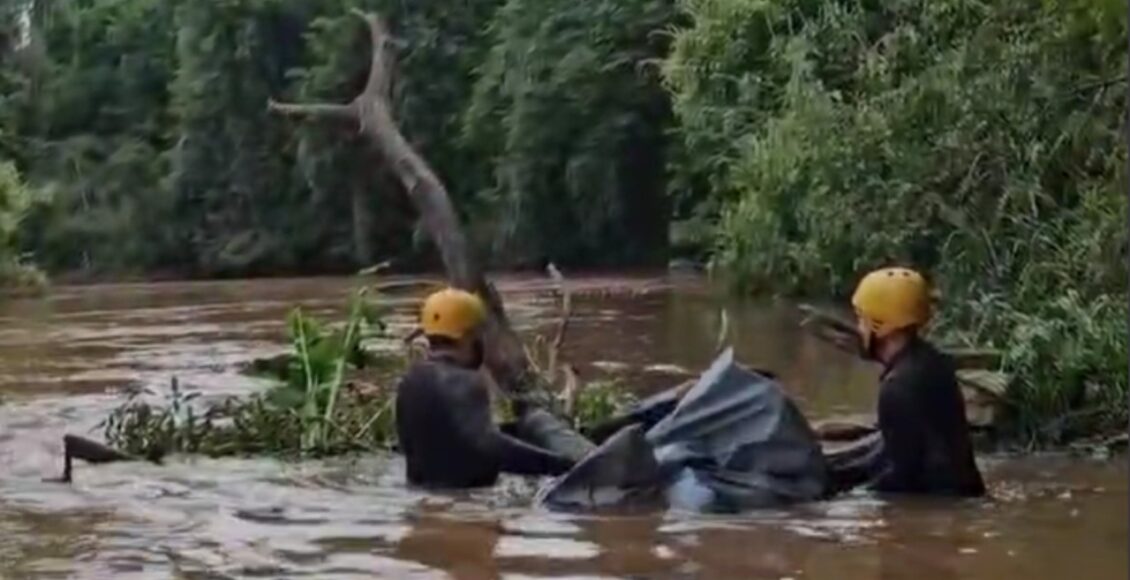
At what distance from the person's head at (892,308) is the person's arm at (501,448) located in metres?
1.58

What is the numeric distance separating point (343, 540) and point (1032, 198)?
6.74 metres

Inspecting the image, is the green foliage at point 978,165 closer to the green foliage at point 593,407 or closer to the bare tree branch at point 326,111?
the green foliage at point 593,407

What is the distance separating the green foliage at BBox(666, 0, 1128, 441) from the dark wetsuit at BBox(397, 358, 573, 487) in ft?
9.33

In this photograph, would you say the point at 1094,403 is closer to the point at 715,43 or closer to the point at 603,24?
the point at 715,43

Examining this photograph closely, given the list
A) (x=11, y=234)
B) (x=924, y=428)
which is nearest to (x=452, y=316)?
(x=924, y=428)

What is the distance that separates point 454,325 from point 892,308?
2.07 metres

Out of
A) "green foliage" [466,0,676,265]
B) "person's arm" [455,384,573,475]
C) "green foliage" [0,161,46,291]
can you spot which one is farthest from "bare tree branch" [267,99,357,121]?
"green foliage" [466,0,676,265]

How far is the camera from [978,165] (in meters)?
14.8

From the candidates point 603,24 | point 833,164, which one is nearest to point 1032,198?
point 833,164

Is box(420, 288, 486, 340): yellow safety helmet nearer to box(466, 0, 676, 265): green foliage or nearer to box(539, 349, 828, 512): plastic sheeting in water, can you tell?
box(539, 349, 828, 512): plastic sheeting in water

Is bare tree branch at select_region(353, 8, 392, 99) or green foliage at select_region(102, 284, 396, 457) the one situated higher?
bare tree branch at select_region(353, 8, 392, 99)

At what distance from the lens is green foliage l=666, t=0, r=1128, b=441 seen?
11836mm

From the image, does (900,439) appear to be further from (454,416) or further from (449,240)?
(449,240)

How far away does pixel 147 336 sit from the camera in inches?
960
